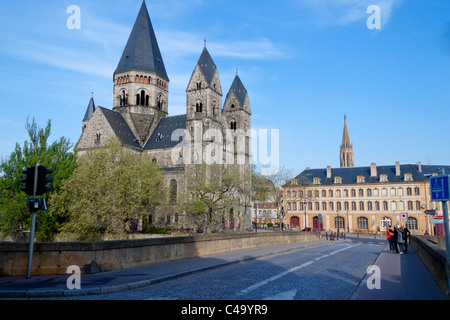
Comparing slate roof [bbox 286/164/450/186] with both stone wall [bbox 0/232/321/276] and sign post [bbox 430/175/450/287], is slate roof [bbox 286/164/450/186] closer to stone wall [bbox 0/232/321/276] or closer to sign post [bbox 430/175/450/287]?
stone wall [bbox 0/232/321/276]

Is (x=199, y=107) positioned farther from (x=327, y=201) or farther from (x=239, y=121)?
(x=327, y=201)

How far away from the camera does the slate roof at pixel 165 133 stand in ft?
189

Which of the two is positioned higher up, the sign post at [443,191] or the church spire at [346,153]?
the church spire at [346,153]

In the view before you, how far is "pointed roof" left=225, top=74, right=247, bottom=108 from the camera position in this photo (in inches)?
2640

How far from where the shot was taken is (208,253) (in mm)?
17953

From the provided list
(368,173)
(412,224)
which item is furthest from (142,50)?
(412,224)

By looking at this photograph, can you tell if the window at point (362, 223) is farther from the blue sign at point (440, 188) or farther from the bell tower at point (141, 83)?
the blue sign at point (440, 188)

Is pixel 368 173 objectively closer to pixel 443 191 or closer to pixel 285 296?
pixel 443 191

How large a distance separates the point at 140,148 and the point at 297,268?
4786 cm

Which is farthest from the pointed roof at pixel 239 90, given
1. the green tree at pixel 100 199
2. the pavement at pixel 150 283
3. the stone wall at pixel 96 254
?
the pavement at pixel 150 283

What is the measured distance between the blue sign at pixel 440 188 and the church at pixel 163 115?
4195cm

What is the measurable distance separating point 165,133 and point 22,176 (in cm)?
2870

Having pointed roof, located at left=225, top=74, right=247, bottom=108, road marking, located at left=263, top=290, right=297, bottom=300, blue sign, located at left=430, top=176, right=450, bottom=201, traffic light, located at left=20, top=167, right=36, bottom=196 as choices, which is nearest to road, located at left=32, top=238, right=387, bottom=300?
road marking, located at left=263, top=290, right=297, bottom=300
